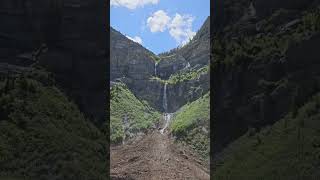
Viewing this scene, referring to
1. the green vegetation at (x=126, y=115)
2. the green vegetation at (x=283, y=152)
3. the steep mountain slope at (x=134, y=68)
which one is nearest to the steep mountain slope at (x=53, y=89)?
the green vegetation at (x=283, y=152)

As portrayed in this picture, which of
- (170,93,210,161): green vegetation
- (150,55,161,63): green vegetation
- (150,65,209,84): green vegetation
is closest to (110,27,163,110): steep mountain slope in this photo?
(150,55,161,63): green vegetation

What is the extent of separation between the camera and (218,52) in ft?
164

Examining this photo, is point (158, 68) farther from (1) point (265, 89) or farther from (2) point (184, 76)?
(1) point (265, 89)

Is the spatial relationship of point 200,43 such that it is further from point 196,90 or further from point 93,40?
point 93,40

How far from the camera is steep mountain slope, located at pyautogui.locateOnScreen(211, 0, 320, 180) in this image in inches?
1088

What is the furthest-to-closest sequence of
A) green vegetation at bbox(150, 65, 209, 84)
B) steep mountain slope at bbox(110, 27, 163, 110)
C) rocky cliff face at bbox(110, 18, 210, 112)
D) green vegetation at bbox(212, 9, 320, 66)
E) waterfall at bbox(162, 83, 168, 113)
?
green vegetation at bbox(150, 65, 209, 84), steep mountain slope at bbox(110, 27, 163, 110), rocky cliff face at bbox(110, 18, 210, 112), waterfall at bbox(162, 83, 168, 113), green vegetation at bbox(212, 9, 320, 66)

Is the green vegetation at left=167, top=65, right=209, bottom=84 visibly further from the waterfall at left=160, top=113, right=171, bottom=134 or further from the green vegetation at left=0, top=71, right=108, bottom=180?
the green vegetation at left=0, top=71, right=108, bottom=180

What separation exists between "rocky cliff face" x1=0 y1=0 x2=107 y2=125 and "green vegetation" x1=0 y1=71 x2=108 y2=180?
3.54 meters

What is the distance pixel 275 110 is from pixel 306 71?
372cm

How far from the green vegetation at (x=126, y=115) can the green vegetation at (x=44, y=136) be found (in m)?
27.4

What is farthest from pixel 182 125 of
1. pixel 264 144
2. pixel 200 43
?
pixel 200 43

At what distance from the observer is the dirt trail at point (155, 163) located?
42.7m

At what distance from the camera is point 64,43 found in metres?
53.7

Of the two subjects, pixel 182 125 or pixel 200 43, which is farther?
pixel 200 43
